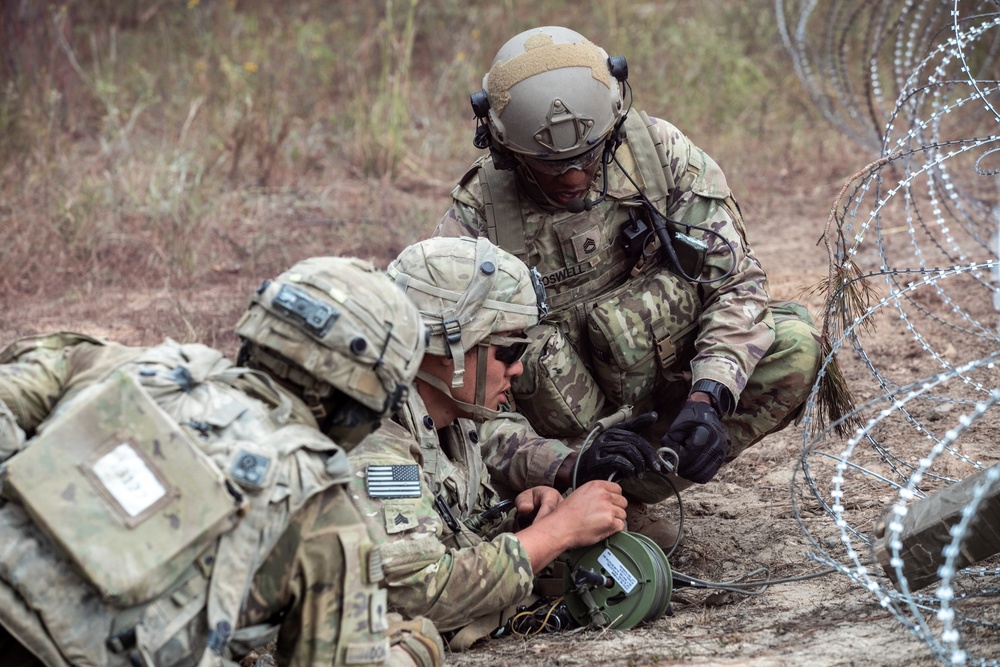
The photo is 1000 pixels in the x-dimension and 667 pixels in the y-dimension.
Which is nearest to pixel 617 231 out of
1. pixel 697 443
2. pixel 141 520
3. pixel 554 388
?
pixel 554 388

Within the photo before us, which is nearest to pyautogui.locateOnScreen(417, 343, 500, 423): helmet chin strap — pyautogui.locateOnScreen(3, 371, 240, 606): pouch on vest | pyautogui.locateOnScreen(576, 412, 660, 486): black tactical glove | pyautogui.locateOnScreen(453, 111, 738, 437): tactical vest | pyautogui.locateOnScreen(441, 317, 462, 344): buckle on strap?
pyautogui.locateOnScreen(441, 317, 462, 344): buckle on strap

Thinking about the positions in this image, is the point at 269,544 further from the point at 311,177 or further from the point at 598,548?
the point at 311,177

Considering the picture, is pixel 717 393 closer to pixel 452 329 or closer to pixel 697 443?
pixel 697 443

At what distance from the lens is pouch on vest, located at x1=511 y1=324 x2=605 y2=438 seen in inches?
166

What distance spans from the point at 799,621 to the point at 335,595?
1528mm

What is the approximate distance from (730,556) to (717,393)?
0.64m

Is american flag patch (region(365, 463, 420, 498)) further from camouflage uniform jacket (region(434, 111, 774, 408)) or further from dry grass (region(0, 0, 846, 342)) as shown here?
dry grass (region(0, 0, 846, 342))

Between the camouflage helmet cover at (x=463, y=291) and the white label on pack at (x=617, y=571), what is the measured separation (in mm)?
754

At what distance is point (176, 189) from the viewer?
7113 mm

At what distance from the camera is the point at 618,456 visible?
3.62 meters

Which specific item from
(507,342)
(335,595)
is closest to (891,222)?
(507,342)

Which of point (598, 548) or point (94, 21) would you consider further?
point (94, 21)

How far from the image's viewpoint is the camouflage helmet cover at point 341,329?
2482 millimetres

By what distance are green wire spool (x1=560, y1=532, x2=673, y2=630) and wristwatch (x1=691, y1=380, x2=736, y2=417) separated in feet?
2.15
